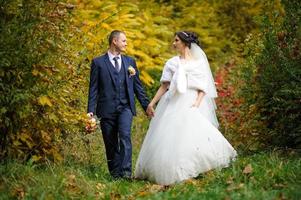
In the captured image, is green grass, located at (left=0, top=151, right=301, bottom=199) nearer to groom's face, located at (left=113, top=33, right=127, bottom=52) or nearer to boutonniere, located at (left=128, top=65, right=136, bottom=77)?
boutonniere, located at (left=128, top=65, right=136, bottom=77)

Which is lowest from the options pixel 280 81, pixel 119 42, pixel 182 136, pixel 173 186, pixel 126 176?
pixel 126 176

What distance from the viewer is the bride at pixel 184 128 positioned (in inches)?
332

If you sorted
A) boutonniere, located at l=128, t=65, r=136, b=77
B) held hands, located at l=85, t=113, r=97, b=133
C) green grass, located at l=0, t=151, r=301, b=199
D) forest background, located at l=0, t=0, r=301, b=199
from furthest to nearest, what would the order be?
boutonniere, located at l=128, t=65, r=136, b=77, held hands, located at l=85, t=113, r=97, b=133, forest background, located at l=0, t=0, r=301, b=199, green grass, located at l=0, t=151, r=301, b=199

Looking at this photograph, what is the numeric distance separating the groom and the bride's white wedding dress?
30cm

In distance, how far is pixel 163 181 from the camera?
27.7 ft

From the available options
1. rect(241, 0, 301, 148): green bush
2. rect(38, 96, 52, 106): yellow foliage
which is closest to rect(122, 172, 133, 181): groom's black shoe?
rect(38, 96, 52, 106): yellow foliage

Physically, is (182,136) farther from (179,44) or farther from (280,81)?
(280,81)

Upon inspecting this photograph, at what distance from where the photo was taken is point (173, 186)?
7.91 m

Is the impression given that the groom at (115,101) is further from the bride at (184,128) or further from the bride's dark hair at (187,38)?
the bride's dark hair at (187,38)

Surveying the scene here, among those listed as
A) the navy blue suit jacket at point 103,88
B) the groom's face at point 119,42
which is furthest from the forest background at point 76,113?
the groom's face at point 119,42

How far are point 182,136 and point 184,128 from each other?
0.43 feet

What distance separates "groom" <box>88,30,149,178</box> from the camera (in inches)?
355

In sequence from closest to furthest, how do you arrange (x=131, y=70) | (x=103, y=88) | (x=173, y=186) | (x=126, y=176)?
(x=173, y=186) → (x=126, y=176) → (x=103, y=88) → (x=131, y=70)

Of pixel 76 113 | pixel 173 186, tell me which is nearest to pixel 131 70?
pixel 76 113
